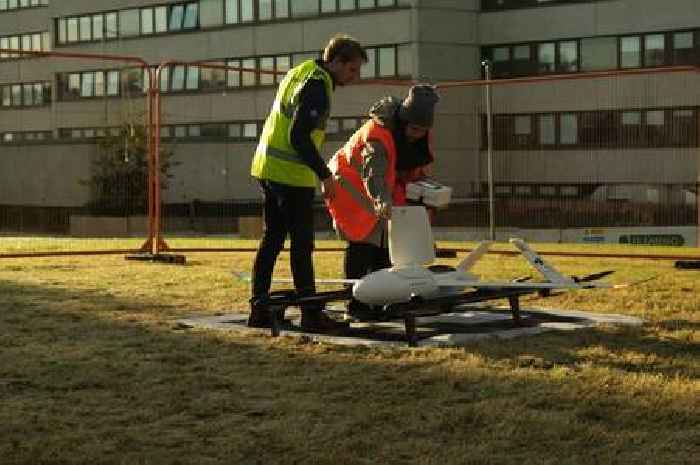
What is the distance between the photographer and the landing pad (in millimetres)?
6887

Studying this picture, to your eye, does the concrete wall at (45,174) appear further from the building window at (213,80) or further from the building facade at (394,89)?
the building window at (213,80)

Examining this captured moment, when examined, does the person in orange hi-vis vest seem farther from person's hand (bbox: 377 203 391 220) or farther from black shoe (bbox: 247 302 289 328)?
black shoe (bbox: 247 302 289 328)

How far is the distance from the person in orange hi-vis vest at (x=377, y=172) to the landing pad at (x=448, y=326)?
42 cm

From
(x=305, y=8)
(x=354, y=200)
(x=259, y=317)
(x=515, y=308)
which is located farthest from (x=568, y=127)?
(x=259, y=317)

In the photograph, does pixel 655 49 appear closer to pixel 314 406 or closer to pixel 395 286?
pixel 395 286

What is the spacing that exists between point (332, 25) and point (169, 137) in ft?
26.2

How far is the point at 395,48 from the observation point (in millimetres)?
42344

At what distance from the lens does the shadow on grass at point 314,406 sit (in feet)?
13.7

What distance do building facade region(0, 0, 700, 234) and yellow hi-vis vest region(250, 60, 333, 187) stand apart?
42.6 ft

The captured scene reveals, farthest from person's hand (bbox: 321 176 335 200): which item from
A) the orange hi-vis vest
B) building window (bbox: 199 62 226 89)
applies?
building window (bbox: 199 62 226 89)

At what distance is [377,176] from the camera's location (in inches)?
293

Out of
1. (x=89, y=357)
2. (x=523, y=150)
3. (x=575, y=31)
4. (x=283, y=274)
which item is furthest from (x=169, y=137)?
(x=89, y=357)

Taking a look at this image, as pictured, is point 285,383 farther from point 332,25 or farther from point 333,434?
point 332,25

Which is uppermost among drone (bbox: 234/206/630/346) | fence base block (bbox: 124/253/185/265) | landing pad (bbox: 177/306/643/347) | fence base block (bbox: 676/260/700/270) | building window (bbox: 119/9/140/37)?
building window (bbox: 119/9/140/37)
